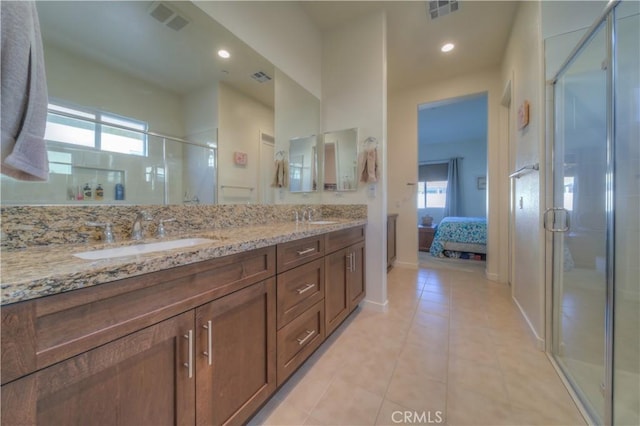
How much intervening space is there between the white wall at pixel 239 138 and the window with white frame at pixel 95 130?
0.46m

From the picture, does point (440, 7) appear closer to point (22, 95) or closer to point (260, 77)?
point (260, 77)

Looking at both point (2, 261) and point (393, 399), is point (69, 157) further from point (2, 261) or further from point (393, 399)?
point (393, 399)

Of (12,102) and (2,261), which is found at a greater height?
(12,102)

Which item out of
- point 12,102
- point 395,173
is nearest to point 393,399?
point 12,102

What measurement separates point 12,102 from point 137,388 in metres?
0.86

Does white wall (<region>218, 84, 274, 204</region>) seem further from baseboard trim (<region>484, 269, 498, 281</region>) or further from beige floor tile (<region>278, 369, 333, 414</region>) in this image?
baseboard trim (<region>484, 269, 498, 281</region>)

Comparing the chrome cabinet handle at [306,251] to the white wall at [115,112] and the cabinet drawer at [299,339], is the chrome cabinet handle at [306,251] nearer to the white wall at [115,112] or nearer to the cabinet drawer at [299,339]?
the cabinet drawer at [299,339]

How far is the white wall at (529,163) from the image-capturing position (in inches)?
64.7

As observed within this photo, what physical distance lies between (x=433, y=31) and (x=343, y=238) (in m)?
2.49

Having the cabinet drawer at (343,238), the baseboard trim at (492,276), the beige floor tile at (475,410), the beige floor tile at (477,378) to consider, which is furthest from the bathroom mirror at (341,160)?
the baseboard trim at (492,276)

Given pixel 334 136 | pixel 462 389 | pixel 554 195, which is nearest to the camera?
pixel 462 389

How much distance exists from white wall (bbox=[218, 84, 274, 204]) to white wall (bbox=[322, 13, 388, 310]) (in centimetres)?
85

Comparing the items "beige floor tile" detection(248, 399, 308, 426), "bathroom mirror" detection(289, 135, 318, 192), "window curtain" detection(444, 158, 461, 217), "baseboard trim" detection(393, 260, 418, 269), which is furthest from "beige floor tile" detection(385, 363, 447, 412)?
"window curtain" detection(444, 158, 461, 217)

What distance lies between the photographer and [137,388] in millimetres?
682
